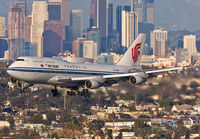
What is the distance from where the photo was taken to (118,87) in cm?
11544

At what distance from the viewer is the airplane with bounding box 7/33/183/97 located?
95562mm

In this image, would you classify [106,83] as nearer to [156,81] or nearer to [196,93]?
[156,81]

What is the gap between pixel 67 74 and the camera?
99875mm

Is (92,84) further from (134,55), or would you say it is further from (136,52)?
(136,52)

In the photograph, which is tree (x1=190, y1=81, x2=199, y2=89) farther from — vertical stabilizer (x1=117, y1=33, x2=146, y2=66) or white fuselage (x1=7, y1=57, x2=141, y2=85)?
white fuselage (x1=7, y1=57, x2=141, y2=85)

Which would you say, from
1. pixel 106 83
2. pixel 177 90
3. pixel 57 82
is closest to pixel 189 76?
pixel 177 90

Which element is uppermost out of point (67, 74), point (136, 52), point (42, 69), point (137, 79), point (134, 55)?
point (136, 52)

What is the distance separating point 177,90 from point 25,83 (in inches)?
1026

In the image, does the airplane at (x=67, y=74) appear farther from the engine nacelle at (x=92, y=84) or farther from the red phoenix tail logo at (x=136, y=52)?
the red phoenix tail logo at (x=136, y=52)

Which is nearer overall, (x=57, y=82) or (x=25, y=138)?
(x=57, y=82)

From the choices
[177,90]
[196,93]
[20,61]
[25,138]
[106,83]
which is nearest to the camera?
[20,61]

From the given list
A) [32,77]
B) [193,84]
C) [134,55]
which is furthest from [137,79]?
[193,84]

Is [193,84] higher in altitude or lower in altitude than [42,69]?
lower

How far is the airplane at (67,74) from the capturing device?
95562 millimetres
